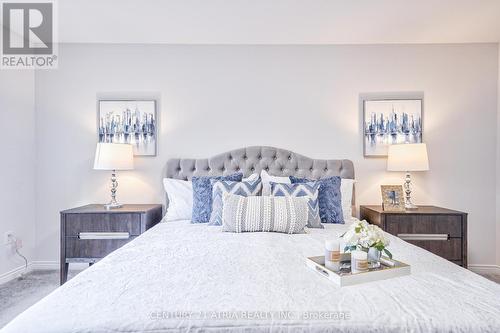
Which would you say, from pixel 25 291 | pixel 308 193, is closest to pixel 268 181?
pixel 308 193

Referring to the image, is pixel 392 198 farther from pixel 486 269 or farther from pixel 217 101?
pixel 217 101

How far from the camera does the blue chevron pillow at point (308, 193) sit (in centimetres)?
233

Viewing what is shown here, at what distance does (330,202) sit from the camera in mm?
2562

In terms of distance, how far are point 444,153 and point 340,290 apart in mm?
2778

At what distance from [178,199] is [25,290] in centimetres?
162

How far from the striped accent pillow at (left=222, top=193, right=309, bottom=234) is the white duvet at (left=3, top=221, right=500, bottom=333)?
0.56m

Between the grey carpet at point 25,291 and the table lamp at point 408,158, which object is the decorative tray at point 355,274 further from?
the grey carpet at point 25,291

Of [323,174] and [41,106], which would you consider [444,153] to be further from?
[41,106]

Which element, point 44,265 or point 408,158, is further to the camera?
point 44,265

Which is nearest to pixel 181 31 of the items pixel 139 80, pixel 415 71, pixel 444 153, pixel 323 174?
pixel 139 80

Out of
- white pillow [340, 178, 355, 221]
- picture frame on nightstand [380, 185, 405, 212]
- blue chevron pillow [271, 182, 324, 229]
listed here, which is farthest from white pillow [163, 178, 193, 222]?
picture frame on nightstand [380, 185, 405, 212]

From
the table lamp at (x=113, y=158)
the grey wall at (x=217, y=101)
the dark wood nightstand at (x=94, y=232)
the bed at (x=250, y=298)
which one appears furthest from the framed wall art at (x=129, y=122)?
the bed at (x=250, y=298)

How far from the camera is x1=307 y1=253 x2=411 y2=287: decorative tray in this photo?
1.20 metres

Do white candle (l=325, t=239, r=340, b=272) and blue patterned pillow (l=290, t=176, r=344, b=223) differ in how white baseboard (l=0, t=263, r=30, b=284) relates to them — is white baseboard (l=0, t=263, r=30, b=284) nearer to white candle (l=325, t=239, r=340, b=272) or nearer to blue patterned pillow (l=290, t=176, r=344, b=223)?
blue patterned pillow (l=290, t=176, r=344, b=223)
